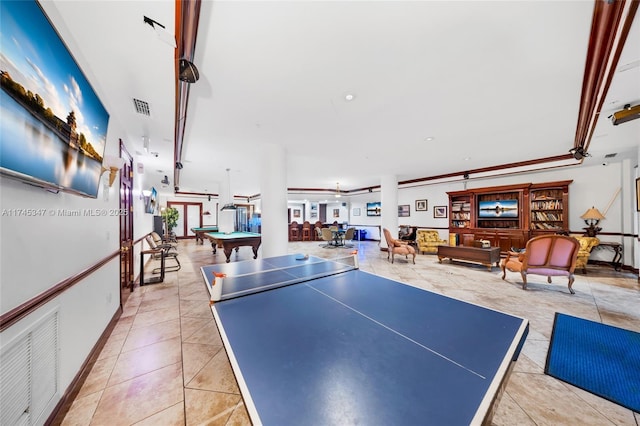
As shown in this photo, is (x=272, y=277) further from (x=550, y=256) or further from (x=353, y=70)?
(x=550, y=256)

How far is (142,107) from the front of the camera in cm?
278

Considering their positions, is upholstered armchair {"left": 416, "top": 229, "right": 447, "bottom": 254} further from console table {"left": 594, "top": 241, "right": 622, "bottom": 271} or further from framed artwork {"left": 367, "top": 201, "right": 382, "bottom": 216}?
framed artwork {"left": 367, "top": 201, "right": 382, "bottom": 216}

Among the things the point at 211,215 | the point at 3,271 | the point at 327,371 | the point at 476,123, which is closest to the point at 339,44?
the point at 327,371

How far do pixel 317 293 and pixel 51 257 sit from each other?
1831 millimetres

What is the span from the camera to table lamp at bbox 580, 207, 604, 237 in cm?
556

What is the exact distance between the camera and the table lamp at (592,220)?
5562 mm

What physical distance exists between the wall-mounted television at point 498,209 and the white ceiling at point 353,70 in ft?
9.09

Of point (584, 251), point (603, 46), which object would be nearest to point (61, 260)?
point (603, 46)

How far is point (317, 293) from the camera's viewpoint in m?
1.72

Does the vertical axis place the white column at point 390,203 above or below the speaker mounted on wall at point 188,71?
below

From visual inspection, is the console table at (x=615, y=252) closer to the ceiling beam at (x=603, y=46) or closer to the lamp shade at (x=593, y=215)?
the lamp shade at (x=593, y=215)

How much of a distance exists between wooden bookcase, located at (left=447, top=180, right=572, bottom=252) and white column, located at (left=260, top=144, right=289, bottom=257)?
19.8 feet

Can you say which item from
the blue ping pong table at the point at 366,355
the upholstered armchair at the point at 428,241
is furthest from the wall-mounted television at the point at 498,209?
the blue ping pong table at the point at 366,355

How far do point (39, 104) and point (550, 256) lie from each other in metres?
6.62
